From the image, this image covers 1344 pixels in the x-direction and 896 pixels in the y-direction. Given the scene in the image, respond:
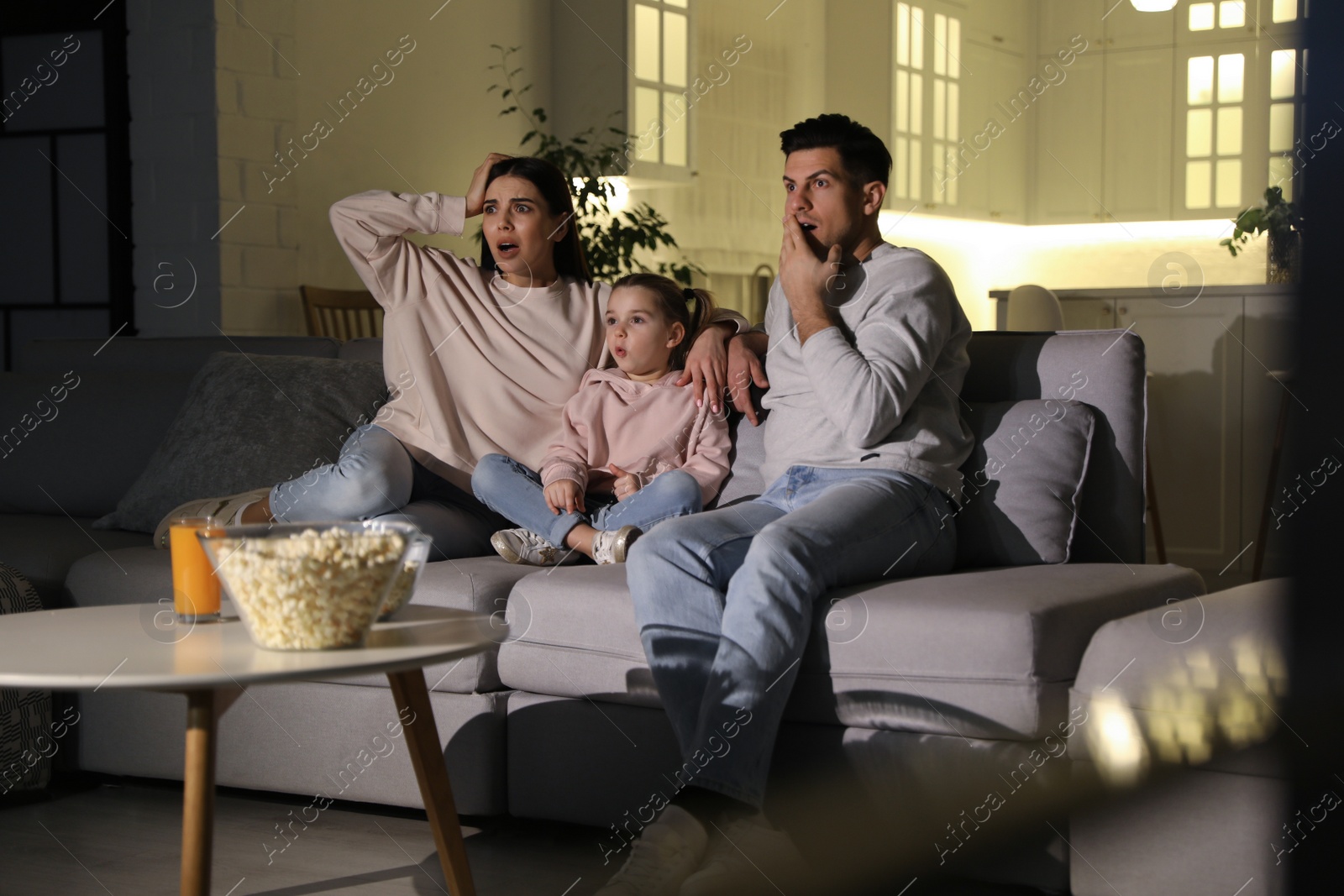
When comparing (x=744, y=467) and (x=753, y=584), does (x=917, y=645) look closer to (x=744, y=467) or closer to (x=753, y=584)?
(x=753, y=584)

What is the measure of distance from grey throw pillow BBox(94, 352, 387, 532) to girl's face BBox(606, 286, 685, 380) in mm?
610

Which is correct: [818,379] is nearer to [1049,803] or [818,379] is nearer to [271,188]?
[1049,803]

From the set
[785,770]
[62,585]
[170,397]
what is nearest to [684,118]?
[170,397]

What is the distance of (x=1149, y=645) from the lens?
61.3 inches

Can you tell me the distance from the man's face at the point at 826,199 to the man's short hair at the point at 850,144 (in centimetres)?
1

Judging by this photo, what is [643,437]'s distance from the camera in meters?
2.27

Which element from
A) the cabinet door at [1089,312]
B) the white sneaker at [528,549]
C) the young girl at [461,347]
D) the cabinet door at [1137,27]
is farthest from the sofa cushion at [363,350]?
the cabinet door at [1137,27]

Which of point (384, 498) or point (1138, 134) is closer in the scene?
point (384, 498)

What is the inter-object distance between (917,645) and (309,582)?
0.78 meters

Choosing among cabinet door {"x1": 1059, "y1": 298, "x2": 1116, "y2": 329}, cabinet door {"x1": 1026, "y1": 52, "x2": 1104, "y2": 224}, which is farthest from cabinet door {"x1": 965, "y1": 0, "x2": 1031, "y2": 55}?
cabinet door {"x1": 1059, "y1": 298, "x2": 1116, "y2": 329}

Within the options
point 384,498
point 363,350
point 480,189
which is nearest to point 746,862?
point 384,498

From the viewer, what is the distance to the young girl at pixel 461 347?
7.63 feet

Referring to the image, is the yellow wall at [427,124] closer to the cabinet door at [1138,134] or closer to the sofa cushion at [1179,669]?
the cabinet door at [1138,134]

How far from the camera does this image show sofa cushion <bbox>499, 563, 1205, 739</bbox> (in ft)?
5.28
